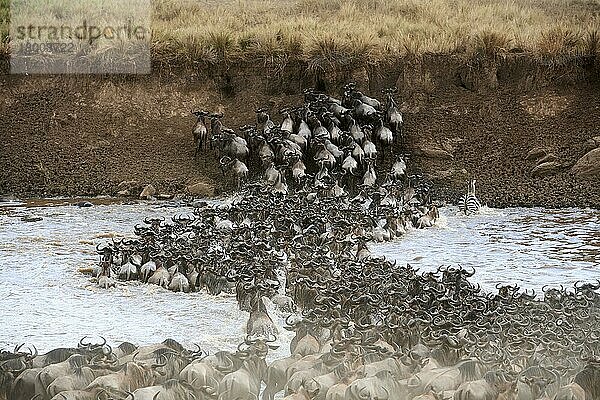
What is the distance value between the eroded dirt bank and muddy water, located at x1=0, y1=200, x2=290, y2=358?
208 inches

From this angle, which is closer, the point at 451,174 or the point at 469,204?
the point at 469,204

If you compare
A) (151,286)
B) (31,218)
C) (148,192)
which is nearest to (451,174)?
(148,192)

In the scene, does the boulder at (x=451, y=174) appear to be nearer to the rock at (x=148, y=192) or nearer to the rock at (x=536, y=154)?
the rock at (x=536, y=154)

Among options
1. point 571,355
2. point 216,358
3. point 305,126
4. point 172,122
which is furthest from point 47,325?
point 172,122

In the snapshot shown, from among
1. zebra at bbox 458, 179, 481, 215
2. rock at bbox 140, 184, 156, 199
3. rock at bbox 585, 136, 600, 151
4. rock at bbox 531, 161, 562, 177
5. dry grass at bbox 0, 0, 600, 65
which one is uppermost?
dry grass at bbox 0, 0, 600, 65

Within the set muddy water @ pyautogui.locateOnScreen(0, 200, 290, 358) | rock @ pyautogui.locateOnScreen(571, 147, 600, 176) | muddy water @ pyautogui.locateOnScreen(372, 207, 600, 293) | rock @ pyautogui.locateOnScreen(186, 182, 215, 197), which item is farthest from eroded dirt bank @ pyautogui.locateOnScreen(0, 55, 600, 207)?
muddy water @ pyautogui.locateOnScreen(0, 200, 290, 358)

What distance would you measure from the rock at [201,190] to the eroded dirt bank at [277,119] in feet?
0.69

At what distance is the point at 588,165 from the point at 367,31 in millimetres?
6442

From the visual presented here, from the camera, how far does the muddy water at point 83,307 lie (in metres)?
7.85

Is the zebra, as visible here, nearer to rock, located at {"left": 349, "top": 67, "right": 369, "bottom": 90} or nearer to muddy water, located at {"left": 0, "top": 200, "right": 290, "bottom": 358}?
rock, located at {"left": 349, "top": 67, "right": 369, "bottom": 90}

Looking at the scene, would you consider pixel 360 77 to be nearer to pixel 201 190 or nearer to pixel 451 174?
pixel 451 174

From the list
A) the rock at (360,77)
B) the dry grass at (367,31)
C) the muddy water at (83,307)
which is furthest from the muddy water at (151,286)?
the dry grass at (367,31)

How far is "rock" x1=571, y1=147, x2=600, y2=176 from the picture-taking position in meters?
15.8

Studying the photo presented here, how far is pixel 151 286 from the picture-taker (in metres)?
9.49
